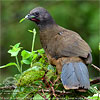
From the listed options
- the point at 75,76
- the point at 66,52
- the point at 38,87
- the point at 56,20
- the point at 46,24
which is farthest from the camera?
the point at 56,20

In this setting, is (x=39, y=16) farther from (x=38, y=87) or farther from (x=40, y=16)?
(x=38, y=87)

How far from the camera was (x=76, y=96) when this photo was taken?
95.6 inches

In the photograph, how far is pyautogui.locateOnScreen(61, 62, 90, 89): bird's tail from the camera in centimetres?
264

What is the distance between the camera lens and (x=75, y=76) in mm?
2922

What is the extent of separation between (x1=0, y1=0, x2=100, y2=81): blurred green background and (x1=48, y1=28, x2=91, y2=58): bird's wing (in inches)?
111

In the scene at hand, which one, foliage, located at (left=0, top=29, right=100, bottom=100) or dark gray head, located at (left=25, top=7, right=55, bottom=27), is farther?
dark gray head, located at (left=25, top=7, right=55, bottom=27)

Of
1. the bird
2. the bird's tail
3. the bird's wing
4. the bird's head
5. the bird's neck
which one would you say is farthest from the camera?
the bird's neck

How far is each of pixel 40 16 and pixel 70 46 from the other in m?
0.83

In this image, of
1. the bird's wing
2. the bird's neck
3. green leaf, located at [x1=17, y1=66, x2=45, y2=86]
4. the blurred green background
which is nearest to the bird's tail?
the bird's wing

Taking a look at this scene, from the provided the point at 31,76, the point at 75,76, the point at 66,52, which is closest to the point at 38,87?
the point at 31,76

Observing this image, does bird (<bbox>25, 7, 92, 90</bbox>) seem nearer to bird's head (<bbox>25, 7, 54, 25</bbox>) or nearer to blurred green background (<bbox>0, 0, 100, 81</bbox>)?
bird's head (<bbox>25, 7, 54, 25</bbox>)

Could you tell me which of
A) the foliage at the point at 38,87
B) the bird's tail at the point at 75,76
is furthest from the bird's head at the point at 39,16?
the foliage at the point at 38,87

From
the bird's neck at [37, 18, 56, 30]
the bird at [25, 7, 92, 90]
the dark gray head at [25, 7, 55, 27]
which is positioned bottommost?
the bird at [25, 7, 92, 90]

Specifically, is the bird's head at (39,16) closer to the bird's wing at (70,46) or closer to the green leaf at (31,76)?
the bird's wing at (70,46)
